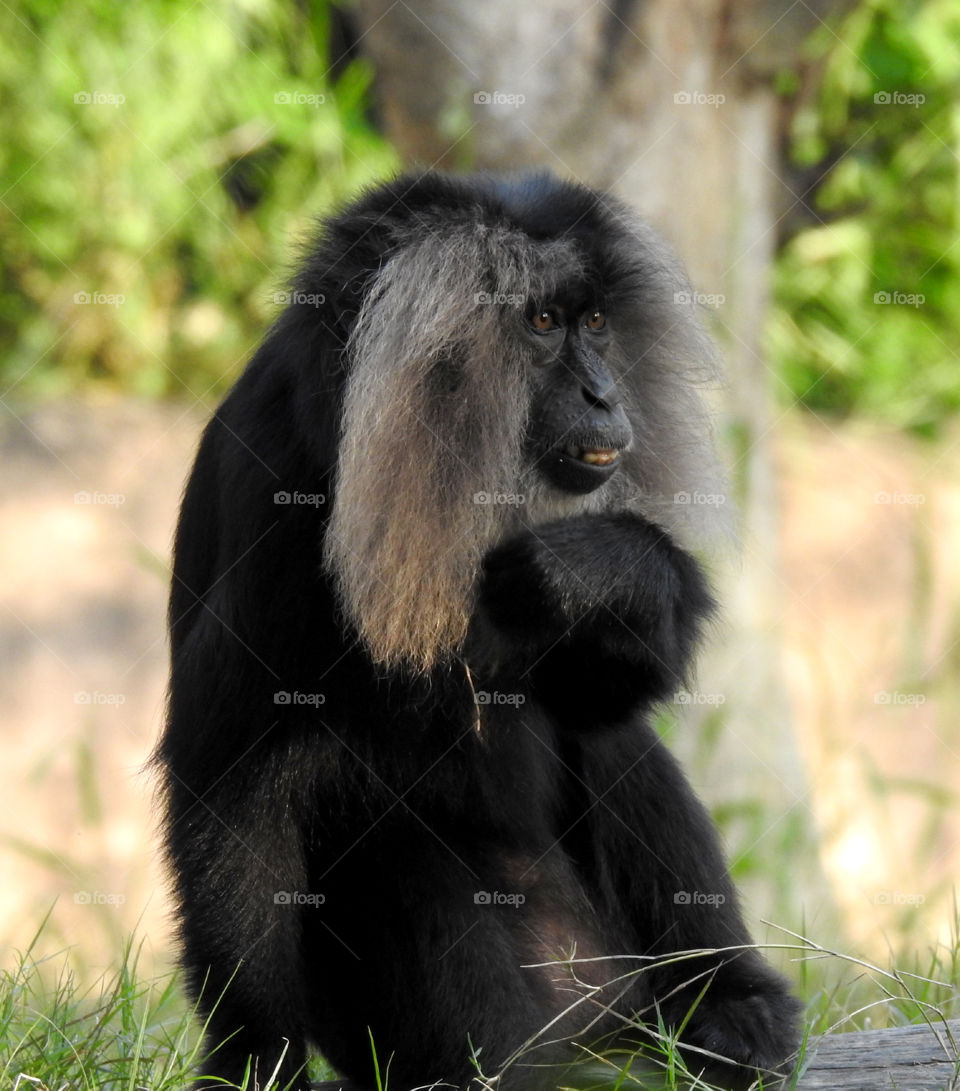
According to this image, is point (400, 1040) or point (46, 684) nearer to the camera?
point (400, 1040)

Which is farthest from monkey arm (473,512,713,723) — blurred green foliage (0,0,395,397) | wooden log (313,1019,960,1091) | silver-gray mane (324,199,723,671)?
blurred green foliage (0,0,395,397)

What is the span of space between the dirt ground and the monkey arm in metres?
4.05

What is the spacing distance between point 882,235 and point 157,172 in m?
5.33

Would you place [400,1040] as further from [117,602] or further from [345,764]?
[117,602]

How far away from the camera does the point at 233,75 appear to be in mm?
10086

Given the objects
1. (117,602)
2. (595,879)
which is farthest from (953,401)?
(595,879)

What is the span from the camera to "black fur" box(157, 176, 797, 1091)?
3.51 m

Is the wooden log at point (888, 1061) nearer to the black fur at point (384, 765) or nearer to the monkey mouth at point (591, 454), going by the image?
the black fur at point (384, 765)

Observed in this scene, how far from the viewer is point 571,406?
374 centimetres

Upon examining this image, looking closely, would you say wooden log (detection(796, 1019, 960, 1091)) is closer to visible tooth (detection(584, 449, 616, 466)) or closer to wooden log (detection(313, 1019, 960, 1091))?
wooden log (detection(313, 1019, 960, 1091))

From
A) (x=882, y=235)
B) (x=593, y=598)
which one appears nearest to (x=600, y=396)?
(x=593, y=598)

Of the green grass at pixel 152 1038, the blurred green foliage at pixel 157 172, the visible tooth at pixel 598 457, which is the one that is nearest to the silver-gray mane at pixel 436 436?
the visible tooth at pixel 598 457

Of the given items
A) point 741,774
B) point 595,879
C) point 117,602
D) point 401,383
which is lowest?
point 741,774

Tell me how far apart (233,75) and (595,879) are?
771cm
